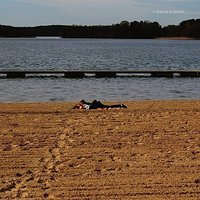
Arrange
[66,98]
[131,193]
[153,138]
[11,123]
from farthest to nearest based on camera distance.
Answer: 1. [66,98]
2. [11,123]
3. [153,138]
4. [131,193]

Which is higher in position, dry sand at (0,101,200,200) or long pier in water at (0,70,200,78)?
dry sand at (0,101,200,200)

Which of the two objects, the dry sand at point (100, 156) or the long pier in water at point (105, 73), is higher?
the dry sand at point (100, 156)

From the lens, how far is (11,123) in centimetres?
1182

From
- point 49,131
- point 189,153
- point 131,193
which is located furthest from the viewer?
point 49,131

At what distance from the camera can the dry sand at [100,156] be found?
6.10m

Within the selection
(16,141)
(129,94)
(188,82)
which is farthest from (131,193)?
(188,82)

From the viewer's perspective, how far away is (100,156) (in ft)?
26.2

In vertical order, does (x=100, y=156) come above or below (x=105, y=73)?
above

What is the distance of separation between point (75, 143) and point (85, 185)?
9.26 ft

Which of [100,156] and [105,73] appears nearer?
[100,156]

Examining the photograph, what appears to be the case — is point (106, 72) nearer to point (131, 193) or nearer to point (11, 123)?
point (11, 123)

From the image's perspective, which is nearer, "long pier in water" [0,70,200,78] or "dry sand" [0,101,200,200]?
"dry sand" [0,101,200,200]

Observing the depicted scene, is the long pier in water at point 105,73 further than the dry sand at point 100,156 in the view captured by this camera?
Yes

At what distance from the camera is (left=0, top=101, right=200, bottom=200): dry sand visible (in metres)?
6.10
